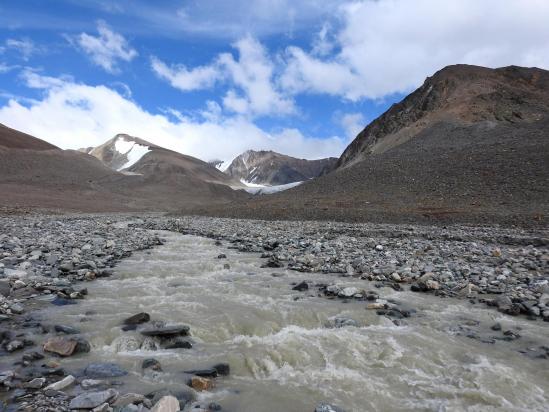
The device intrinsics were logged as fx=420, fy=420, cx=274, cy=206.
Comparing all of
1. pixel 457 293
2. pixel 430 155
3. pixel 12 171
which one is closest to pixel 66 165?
pixel 12 171

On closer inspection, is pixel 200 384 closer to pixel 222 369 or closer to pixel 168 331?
pixel 222 369

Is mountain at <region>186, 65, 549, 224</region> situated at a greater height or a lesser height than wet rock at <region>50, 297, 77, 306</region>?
greater

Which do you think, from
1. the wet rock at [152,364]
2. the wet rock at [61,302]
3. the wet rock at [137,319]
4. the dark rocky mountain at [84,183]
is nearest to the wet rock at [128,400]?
the wet rock at [152,364]

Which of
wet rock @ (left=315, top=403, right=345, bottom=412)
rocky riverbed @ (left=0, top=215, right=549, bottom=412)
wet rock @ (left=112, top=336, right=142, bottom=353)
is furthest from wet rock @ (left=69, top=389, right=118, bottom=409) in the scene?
wet rock @ (left=315, top=403, right=345, bottom=412)

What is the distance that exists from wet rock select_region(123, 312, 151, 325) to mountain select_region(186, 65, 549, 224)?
25.0 meters

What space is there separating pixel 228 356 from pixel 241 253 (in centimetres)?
1077

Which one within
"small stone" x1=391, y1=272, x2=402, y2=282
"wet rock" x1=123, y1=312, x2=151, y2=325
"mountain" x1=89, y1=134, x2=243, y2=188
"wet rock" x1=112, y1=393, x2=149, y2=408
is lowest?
"wet rock" x1=112, y1=393, x2=149, y2=408

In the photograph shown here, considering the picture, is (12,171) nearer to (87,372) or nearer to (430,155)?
(430,155)

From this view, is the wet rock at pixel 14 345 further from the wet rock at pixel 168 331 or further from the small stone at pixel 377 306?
the small stone at pixel 377 306

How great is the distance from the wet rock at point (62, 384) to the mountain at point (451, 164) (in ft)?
88.5

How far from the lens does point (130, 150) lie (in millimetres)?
178250

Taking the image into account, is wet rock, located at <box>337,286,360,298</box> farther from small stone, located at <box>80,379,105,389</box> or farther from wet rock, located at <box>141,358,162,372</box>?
small stone, located at <box>80,379,105,389</box>

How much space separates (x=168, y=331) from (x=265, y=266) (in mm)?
7063

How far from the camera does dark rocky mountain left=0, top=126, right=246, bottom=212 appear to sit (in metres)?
67.7
